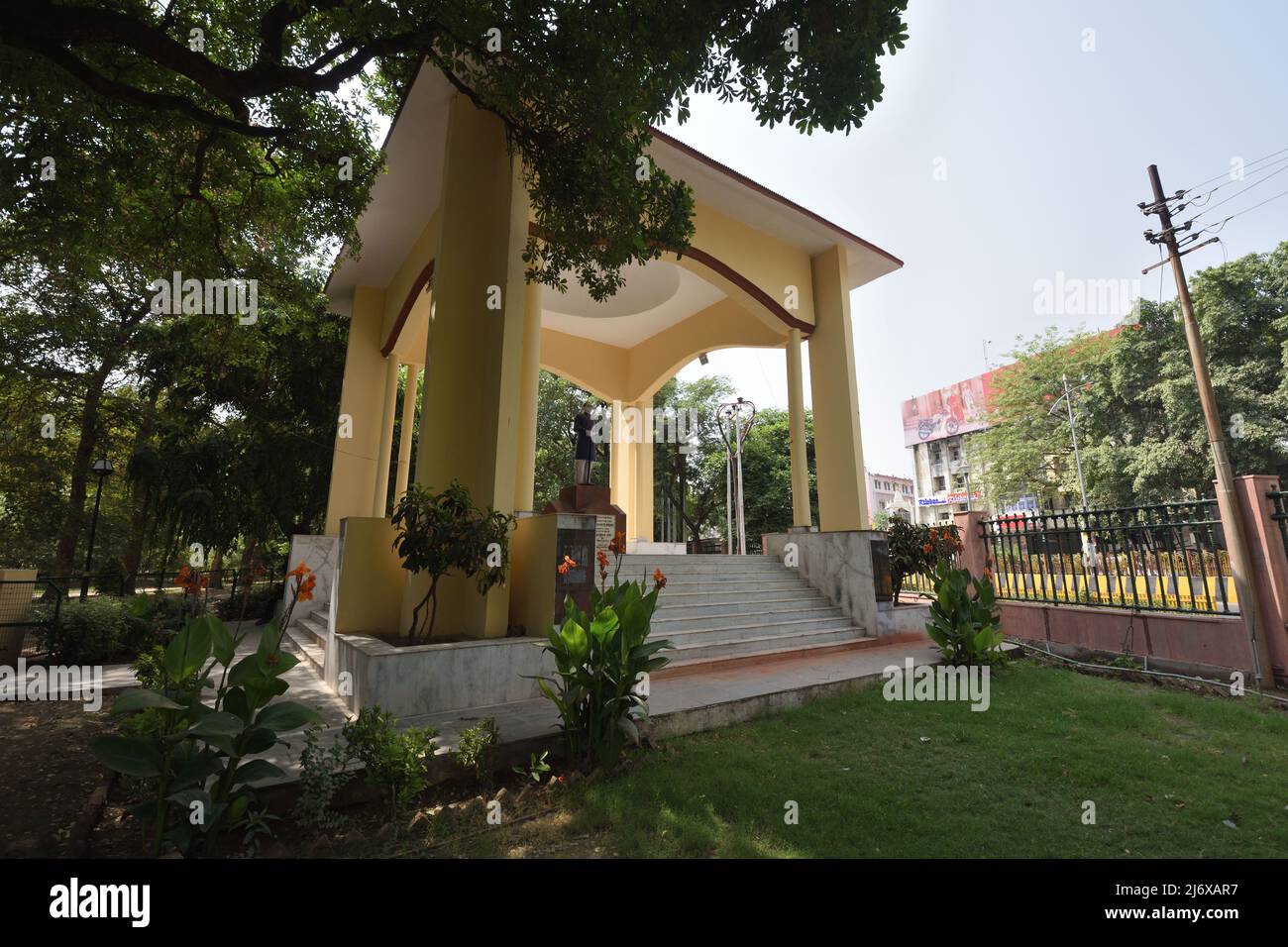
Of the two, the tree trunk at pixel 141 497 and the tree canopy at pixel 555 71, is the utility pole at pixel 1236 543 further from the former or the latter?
the tree trunk at pixel 141 497

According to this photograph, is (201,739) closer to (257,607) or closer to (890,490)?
(257,607)

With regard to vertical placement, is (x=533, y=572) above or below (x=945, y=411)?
below

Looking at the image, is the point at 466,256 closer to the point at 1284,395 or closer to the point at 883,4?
the point at 883,4

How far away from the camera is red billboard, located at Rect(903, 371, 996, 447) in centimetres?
3916

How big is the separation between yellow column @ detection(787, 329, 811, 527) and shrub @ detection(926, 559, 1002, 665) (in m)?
3.55

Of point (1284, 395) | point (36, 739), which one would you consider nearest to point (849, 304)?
point (36, 739)

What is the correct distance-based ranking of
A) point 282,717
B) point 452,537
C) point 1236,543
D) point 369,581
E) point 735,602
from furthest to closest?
point 735,602 → point 1236,543 → point 369,581 → point 452,537 → point 282,717

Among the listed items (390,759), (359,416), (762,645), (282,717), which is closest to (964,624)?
(762,645)

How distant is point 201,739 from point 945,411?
48249 mm

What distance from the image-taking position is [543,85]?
4.59 metres

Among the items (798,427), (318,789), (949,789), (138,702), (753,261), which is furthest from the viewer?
(798,427)

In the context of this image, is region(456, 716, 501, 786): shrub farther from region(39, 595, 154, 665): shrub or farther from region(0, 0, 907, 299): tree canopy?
region(39, 595, 154, 665): shrub

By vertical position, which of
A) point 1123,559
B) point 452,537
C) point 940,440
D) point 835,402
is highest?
point 940,440

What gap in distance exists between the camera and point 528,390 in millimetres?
7098
